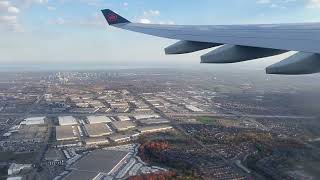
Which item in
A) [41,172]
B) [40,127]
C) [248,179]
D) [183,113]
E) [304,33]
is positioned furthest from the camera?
[183,113]

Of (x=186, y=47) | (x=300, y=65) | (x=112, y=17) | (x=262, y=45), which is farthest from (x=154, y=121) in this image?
(x=300, y=65)

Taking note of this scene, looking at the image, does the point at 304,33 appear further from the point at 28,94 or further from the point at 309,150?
the point at 28,94

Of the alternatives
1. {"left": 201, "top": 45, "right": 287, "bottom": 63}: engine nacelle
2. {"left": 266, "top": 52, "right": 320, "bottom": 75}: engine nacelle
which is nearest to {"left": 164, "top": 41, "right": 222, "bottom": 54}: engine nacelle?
{"left": 201, "top": 45, "right": 287, "bottom": 63}: engine nacelle

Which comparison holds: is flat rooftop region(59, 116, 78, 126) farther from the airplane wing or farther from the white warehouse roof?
the airplane wing

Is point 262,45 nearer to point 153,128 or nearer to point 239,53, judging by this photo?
point 239,53

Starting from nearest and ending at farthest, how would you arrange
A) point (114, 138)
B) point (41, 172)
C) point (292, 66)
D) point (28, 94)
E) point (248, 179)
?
point (292, 66)
point (248, 179)
point (41, 172)
point (114, 138)
point (28, 94)

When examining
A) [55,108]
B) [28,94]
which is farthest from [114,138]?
[28,94]

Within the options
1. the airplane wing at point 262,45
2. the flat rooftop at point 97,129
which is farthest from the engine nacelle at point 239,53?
the flat rooftop at point 97,129
